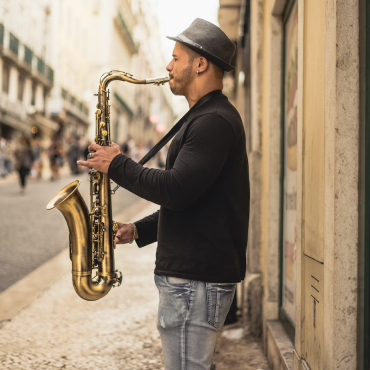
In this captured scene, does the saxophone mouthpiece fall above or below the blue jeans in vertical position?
above

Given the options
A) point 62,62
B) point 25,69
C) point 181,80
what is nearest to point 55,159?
point 25,69

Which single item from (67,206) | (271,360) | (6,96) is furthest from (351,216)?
(6,96)

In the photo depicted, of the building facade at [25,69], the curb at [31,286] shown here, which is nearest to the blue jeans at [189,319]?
the curb at [31,286]

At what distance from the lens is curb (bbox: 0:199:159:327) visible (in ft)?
17.1

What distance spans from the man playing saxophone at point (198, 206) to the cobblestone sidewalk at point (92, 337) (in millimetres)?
1855

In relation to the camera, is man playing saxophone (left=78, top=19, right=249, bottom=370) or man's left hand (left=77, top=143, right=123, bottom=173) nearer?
man playing saxophone (left=78, top=19, right=249, bottom=370)

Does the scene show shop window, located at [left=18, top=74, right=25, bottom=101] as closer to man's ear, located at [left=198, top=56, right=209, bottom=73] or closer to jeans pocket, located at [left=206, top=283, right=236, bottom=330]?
man's ear, located at [left=198, top=56, right=209, bottom=73]

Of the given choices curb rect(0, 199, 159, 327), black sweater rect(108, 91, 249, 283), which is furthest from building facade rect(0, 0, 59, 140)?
black sweater rect(108, 91, 249, 283)

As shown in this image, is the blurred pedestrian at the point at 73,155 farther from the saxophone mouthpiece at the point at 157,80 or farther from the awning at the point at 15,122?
the saxophone mouthpiece at the point at 157,80

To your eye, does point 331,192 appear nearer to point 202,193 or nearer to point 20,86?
point 202,193

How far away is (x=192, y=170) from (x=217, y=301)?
51cm

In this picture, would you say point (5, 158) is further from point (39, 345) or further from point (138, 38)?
point (138, 38)

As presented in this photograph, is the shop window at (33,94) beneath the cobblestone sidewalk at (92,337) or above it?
above

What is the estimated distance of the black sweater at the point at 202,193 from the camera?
2.07 meters
